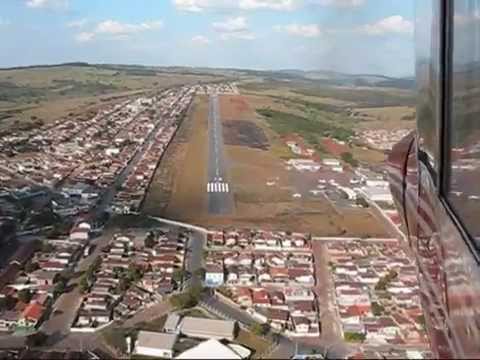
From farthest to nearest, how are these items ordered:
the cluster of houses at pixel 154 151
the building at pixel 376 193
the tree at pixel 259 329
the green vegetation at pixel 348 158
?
the green vegetation at pixel 348 158 < the cluster of houses at pixel 154 151 < the building at pixel 376 193 < the tree at pixel 259 329

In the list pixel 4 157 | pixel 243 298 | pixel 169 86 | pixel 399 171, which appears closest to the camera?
pixel 399 171

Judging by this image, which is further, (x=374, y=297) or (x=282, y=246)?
(x=282, y=246)

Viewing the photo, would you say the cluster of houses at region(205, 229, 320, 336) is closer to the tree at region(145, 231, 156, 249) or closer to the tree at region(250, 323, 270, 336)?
the tree at region(250, 323, 270, 336)

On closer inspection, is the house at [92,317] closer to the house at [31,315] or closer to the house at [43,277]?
the house at [31,315]

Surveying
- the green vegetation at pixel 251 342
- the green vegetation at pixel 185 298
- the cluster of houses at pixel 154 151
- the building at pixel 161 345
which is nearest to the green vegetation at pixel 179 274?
the green vegetation at pixel 185 298

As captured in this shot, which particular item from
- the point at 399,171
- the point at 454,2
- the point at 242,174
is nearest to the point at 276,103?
the point at 242,174

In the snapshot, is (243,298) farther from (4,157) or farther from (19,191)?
(4,157)

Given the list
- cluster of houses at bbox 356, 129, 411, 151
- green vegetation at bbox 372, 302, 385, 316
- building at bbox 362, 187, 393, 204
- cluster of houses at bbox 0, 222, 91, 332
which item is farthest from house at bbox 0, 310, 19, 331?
cluster of houses at bbox 356, 129, 411, 151
